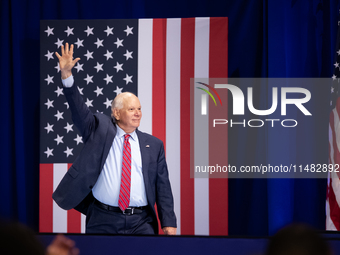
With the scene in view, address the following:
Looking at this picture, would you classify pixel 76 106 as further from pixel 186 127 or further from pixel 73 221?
pixel 73 221

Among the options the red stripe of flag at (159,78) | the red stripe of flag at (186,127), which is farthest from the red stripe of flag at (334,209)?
the red stripe of flag at (159,78)

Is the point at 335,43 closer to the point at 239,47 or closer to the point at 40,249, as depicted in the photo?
the point at 239,47

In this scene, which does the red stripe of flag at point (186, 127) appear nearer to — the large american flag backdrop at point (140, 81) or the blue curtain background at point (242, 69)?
the large american flag backdrop at point (140, 81)

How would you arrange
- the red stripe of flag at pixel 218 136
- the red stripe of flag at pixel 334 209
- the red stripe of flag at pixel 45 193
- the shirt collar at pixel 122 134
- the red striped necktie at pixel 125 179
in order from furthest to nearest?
the red stripe of flag at pixel 45 193, the red stripe of flag at pixel 218 136, the red stripe of flag at pixel 334 209, the shirt collar at pixel 122 134, the red striped necktie at pixel 125 179

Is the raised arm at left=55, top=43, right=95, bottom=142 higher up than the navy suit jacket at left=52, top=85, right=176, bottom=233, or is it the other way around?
the raised arm at left=55, top=43, right=95, bottom=142

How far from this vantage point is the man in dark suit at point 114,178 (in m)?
2.80

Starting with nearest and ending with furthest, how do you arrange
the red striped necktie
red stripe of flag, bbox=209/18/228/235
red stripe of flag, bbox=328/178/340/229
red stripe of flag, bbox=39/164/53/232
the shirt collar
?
the red striped necktie → the shirt collar → red stripe of flag, bbox=328/178/340/229 → red stripe of flag, bbox=209/18/228/235 → red stripe of flag, bbox=39/164/53/232

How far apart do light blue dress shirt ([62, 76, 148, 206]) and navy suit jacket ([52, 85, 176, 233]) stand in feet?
0.15

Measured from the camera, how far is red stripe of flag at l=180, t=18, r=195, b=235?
4098 millimetres

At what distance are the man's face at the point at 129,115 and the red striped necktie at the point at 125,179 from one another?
3.7 inches

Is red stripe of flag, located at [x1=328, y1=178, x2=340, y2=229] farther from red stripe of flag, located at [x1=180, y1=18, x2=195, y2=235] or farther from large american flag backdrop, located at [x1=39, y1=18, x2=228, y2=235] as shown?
red stripe of flag, located at [x1=180, y1=18, x2=195, y2=235]

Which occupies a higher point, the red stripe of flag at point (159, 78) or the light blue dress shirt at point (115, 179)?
the red stripe of flag at point (159, 78)

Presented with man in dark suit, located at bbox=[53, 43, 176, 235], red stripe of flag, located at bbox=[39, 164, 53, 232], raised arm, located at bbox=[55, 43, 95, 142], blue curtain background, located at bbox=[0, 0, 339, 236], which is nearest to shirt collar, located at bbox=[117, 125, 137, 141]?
man in dark suit, located at bbox=[53, 43, 176, 235]

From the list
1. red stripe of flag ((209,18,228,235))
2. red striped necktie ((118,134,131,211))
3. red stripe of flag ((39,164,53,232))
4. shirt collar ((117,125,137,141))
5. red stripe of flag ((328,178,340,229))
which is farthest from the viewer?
red stripe of flag ((39,164,53,232))
